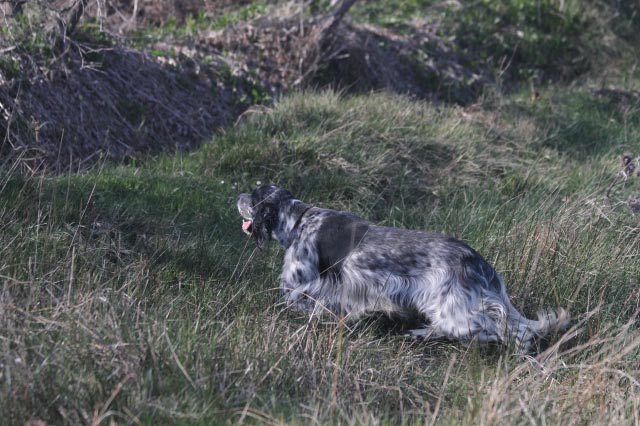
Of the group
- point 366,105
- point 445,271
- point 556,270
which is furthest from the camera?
point 366,105

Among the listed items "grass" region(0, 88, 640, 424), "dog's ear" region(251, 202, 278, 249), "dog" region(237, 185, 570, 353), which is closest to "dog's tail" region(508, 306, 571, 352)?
"dog" region(237, 185, 570, 353)

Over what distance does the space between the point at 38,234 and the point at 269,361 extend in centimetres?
221

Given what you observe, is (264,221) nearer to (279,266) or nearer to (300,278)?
(279,266)

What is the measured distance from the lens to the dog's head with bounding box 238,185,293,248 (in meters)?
6.81

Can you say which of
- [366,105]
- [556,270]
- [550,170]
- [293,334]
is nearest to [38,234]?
[293,334]

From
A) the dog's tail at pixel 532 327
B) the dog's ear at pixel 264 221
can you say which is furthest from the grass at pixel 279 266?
the dog's ear at pixel 264 221

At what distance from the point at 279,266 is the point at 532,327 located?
2.19 metres

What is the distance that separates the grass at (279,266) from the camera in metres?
4.41

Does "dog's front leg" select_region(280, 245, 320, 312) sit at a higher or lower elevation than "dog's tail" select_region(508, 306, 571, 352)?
lower

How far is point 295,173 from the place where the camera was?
9000 mm

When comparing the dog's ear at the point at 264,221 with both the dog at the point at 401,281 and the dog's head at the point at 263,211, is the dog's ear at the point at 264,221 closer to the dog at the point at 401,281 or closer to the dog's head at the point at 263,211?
the dog's head at the point at 263,211

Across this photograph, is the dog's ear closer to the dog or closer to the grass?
the dog

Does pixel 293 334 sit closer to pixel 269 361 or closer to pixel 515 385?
pixel 269 361

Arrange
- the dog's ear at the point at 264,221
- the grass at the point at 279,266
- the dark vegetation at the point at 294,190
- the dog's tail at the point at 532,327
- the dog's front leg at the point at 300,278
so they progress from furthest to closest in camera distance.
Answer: the dog's ear at the point at 264,221
the dog's front leg at the point at 300,278
the dog's tail at the point at 532,327
the dark vegetation at the point at 294,190
the grass at the point at 279,266
